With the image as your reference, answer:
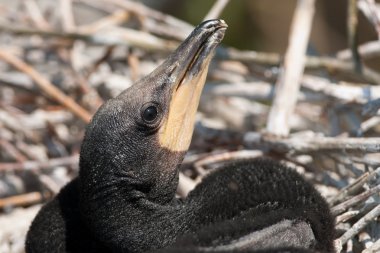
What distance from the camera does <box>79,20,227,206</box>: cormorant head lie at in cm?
209

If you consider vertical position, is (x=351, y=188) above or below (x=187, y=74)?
below

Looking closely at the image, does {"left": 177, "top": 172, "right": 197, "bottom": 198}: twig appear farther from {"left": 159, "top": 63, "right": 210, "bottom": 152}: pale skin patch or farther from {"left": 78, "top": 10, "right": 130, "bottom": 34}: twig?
{"left": 78, "top": 10, "right": 130, "bottom": 34}: twig

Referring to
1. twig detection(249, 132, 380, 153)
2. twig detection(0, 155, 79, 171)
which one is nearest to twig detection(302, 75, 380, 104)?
twig detection(249, 132, 380, 153)

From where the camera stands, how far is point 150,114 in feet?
7.07

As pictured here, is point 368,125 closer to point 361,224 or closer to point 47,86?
point 361,224

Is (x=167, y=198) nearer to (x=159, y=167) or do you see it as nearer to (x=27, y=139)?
(x=159, y=167)

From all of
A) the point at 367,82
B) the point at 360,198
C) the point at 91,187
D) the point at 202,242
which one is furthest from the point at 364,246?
the point at 367,82

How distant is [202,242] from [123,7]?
66.1 inches

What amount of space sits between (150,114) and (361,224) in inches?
22.4

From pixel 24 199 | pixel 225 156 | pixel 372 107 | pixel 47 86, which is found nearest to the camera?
pixel 372 107

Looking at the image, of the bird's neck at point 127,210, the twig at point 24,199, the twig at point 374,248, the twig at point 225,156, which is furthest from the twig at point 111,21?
the twig at point 374,248

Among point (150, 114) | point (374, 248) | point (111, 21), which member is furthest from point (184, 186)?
point (111, 21)

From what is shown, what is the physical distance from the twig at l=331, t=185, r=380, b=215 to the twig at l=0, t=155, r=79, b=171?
1.05 metres

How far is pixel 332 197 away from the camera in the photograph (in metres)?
2.33
